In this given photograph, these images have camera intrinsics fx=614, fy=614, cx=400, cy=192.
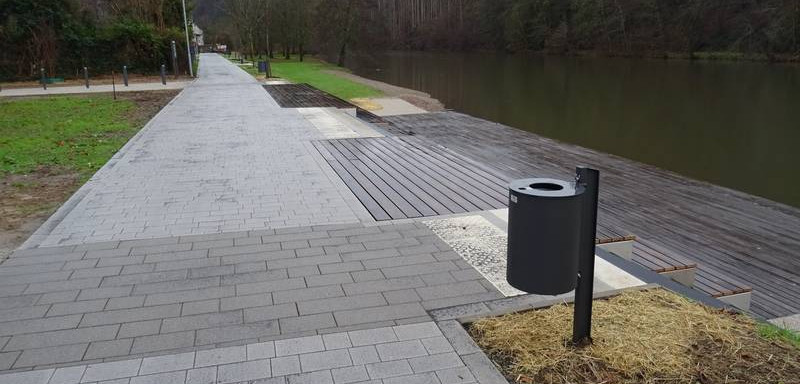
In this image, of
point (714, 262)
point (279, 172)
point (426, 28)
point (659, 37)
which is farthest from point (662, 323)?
point (426, 28)

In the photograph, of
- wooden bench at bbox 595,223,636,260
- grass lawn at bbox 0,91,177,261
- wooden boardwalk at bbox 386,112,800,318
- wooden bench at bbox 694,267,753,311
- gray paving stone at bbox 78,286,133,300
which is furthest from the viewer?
grass lawn at bbox 0,91,177,261

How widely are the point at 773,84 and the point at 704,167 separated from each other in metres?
23.2

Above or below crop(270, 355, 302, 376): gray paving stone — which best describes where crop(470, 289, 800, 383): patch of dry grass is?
above

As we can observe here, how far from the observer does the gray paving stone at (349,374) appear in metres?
3.14

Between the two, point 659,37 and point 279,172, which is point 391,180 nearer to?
point 279,172

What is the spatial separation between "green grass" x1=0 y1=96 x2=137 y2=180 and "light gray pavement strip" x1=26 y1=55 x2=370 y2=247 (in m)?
0.54

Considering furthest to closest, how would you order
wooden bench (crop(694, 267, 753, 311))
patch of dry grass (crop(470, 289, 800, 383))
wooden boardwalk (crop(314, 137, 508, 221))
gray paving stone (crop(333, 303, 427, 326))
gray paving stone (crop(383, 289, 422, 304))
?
wooden boardwalk (crop(314, 137, 508, 221)) → wooden bench (crop(694, 267, 753, 311)) → gray paving stone (crop(383, 289, 422, 304)) → gray paving stone (crop(333, 303, 427, 326)) → patch of dry grass (crop(470, 289, 800, 383))

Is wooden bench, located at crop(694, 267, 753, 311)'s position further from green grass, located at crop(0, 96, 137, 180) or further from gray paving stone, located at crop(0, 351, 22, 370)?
green grass, located at crop(0, 96, 137, 180)

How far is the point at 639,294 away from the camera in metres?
4.11

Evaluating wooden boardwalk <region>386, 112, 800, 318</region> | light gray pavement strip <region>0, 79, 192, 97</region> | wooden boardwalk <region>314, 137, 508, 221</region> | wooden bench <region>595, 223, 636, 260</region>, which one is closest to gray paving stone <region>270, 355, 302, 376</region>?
wooden boardwalk <region>314, 137, 508, 221</region>

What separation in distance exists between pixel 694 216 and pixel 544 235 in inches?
241

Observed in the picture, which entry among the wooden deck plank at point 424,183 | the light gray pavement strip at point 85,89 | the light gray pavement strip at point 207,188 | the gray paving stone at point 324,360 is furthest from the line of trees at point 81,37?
the gray paving stone at point 324,360

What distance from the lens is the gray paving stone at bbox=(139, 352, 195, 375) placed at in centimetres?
327

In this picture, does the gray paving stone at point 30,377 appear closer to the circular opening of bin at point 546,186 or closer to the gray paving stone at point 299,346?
the gray paving stone at point 299,346
